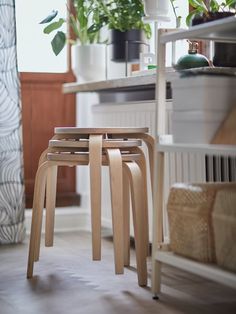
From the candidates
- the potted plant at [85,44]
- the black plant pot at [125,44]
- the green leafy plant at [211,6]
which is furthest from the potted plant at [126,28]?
the green leafy plant at [211,6]

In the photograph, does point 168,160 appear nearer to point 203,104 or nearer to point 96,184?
point 96,184

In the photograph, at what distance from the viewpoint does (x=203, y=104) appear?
196cm

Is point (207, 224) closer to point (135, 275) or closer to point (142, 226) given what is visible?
point (142, 226)

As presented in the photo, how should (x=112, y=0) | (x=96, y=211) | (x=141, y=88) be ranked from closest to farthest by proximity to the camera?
1. (x=96, y=211)
2. (x=141, y=88)
3. (x=112, y=0)

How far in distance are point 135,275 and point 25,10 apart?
5.84 ft

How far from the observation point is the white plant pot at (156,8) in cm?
289

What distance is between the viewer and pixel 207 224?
198 cm

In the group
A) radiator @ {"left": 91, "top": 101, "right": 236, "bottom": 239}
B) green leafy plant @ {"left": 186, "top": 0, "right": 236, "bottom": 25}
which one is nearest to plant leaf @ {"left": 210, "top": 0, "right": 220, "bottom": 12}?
green leafy plant @ {"left": 186, "top": 0, "right": 236, "bottom": 25}

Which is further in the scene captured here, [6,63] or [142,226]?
[6,63]

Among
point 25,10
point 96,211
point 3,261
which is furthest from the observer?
point 25,10

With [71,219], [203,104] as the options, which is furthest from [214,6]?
[71,219]

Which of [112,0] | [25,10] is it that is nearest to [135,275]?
[112,0]

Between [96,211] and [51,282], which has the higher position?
[96,211]

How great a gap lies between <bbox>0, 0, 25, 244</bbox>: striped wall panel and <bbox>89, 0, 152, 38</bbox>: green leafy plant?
1.41ft
